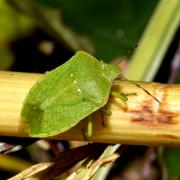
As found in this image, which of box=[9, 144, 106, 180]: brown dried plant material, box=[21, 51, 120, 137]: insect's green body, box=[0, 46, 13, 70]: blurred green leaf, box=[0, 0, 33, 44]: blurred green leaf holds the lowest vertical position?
box=[9, 144, 106, 180]: brown dried plant material

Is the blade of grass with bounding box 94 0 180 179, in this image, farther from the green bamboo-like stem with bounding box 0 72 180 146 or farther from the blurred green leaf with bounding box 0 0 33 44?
the blurred green leaf with bounding box 0 0 33 44

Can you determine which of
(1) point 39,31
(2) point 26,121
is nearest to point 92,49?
(1) point 39,31

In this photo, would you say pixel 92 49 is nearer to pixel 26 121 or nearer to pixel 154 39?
pixel 154 39

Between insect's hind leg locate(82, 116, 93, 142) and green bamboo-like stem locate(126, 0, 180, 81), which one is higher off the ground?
green bamboo-like stem locate(126, 0, 180, 81)

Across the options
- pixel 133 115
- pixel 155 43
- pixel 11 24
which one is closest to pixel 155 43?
pixel 155 43

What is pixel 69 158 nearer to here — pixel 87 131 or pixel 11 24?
pixel 87 131

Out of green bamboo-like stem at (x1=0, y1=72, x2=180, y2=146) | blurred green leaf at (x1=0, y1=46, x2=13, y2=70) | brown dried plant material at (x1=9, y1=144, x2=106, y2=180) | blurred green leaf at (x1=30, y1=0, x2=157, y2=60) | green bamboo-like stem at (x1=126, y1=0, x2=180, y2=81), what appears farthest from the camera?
blurred green leaf at (x1=0, y1=46, x2=13, y2=70)

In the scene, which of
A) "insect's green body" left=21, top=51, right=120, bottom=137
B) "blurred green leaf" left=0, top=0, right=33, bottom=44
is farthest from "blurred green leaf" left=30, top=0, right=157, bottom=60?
"insect's green body" left=21, top=51, right=120, bottom=137

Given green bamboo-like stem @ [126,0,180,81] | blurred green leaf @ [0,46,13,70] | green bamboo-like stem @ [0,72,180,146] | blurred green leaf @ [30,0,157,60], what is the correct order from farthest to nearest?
1. blurred green leaf @ [0,46,13,70]
2. blurred green leaf @ [30,0,157,60]
3. green bamboo-like stem @ [126,0,180,81]
4. green bamboo-like stem @ [0,72,180,146]

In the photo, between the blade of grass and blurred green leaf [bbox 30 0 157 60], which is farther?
blurred green leaf [bbox 30 0 157 60]

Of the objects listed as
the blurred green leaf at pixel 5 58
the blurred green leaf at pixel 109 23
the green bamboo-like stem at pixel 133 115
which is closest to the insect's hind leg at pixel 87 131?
the green bamboo-like stem at pixel 133 115
